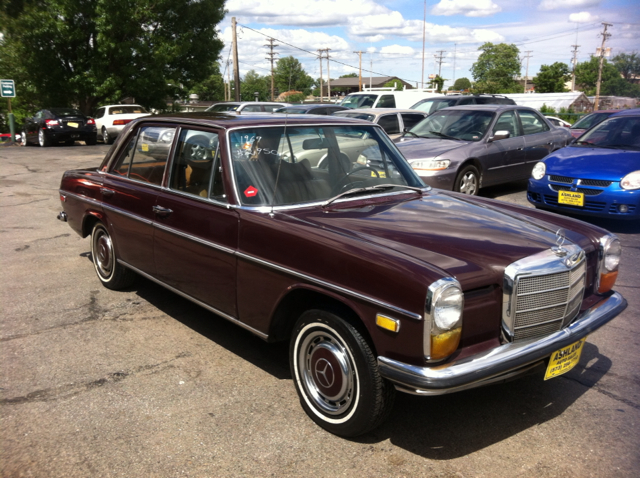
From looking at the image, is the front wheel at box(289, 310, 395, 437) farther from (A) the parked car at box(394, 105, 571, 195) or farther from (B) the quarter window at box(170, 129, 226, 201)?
(A) the parked car at box(394, 105, 571, 195)

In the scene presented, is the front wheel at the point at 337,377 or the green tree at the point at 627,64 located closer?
the front wheel at the point at 337,377

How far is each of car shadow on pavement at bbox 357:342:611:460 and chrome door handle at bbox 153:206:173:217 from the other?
2.05 m

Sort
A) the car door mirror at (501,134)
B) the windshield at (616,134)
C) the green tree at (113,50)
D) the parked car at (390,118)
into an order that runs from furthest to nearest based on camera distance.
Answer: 1. the green tree at (113,50)
2. the parked car at (390,118)
3. the car door mirror at (501,134)
4. the windshield at (616,134)

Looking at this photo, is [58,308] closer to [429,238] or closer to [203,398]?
[203,398]

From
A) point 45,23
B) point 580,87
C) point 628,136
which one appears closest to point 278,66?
point 580,87

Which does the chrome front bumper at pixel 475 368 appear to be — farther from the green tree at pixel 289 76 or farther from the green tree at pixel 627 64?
the green tree at pixel 627 64

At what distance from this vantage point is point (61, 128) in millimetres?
21109

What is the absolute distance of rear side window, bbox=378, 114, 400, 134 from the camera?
1200 centimetres

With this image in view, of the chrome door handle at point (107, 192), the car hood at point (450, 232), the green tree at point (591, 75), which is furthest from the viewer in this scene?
the green tree at point (591, 75)

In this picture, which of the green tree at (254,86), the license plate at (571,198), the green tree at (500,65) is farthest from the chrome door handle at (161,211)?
the green tree at (254,86)

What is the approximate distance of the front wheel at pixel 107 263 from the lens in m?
5.11

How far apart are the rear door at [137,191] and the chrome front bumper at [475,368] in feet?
8.06

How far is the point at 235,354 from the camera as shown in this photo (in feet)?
13.3

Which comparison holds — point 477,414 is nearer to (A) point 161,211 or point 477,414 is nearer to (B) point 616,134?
(A) point 161,211
